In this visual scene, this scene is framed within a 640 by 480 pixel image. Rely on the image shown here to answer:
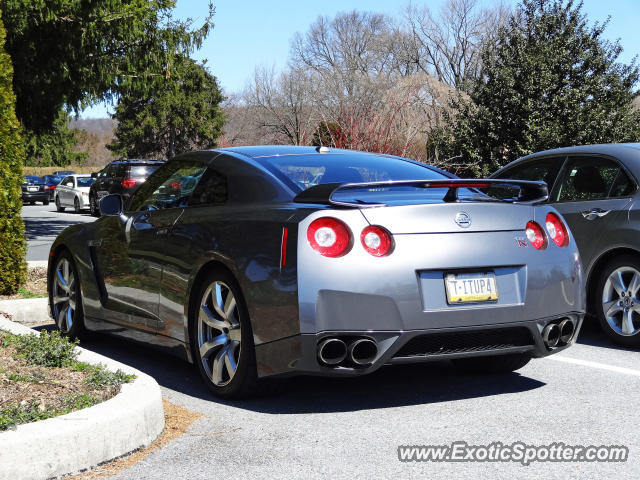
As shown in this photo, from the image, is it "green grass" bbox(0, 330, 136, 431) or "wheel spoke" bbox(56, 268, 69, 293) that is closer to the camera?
→ "green grass" bbox(0, 330, 136, 431)

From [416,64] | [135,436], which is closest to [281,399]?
[135,436]

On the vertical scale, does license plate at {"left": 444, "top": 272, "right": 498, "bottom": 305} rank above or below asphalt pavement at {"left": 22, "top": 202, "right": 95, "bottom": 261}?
above

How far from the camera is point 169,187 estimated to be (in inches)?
252

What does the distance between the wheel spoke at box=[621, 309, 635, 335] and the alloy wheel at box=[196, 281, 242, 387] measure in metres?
3.53

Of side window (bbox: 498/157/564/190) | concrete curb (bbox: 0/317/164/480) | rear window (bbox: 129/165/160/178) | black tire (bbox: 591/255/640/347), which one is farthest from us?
rear window (bbox: 129/165/160/178)

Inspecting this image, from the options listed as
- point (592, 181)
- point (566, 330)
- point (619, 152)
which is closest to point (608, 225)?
point (592, 181)

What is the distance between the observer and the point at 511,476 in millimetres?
3898

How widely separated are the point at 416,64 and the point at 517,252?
57153mm

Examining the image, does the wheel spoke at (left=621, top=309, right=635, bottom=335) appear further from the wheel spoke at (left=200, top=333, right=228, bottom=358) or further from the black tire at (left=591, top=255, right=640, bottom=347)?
the wheel spoke at (left=200, top=333, right=228, bottom=358)

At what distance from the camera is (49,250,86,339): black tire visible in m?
7.36

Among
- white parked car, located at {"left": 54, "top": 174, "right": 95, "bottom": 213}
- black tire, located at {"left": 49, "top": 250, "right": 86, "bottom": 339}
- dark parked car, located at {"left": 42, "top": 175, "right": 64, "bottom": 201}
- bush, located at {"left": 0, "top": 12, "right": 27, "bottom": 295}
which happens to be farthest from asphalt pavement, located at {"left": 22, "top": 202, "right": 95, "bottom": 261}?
dark parked car, located at {"left": 42, "top": 175, "right": 64, "bottom": 201}

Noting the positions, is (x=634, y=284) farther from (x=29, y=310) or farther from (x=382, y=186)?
(x=29, y=310)

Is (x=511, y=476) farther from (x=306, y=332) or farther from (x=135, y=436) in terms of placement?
(x=135, y=436)

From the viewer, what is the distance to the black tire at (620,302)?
721cm
